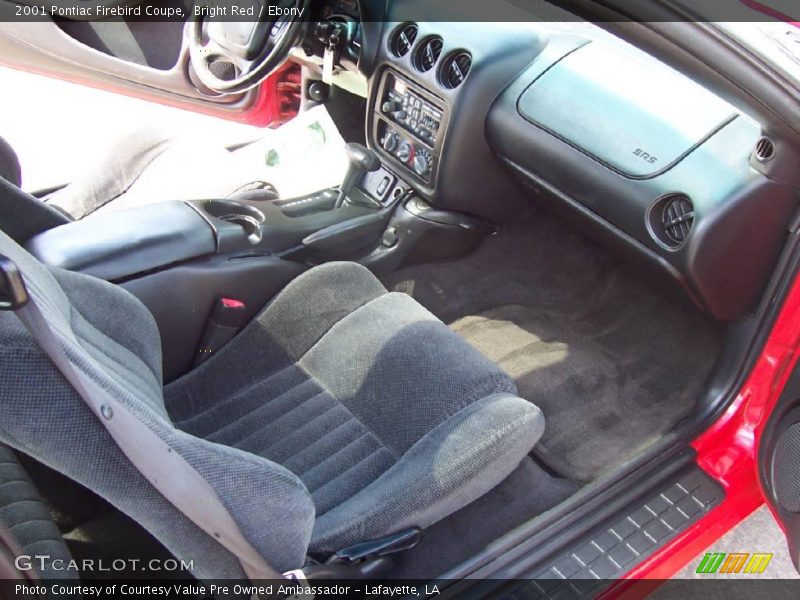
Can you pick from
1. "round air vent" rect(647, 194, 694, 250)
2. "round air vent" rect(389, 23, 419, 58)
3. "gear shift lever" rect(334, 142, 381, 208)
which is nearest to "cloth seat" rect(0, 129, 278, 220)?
"gear shift lever" rect(334, 142, 381, 208)

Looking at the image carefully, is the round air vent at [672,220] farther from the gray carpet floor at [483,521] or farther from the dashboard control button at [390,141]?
the dashboard control button at [390,141]

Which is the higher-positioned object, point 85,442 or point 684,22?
point 684,22

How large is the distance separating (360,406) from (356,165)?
787 millimetres

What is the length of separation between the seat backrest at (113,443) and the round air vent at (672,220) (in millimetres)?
876

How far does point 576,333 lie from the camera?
1.89m

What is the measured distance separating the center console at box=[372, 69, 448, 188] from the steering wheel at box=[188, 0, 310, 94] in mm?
278

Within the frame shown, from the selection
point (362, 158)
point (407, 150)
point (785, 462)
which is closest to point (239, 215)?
point (362, 158)

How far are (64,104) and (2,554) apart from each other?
237 cm

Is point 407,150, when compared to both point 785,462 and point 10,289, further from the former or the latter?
point 10,289

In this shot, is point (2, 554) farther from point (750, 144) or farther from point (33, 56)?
point (33, 56)

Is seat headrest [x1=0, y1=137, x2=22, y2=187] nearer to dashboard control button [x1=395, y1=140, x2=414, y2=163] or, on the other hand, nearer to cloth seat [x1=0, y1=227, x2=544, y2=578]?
cloth seat [x1=0, y1=227, x2=544, y2=578]

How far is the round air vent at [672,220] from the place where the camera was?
140 cm

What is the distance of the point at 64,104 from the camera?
9.07 feet

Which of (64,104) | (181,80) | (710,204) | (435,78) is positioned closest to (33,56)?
(64,104)
